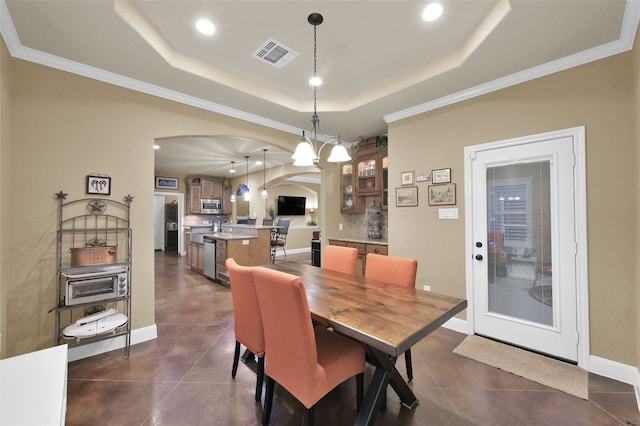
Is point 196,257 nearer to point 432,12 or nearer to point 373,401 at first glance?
point 373,401

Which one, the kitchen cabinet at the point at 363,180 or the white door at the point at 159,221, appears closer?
the kitchen cabinet at the point at 363,180

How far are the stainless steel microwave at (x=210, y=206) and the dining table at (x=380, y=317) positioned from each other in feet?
25.4

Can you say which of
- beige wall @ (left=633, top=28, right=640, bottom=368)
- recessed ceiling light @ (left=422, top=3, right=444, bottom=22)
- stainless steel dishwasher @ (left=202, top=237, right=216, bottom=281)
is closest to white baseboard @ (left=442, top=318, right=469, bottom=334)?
beige wall @ (left=633, top=28, right=640, bottom=368)

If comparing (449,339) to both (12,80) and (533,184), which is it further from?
(12,80)

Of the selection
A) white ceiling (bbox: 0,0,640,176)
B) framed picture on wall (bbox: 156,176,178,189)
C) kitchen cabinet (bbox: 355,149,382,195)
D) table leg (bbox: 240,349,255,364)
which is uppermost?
white ceiling (bbox: 0,0,640,176)

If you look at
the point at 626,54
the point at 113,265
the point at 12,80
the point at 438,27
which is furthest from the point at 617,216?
the point at 12,80

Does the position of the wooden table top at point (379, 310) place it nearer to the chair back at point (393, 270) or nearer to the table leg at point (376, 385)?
the chair back at point (393, 270)

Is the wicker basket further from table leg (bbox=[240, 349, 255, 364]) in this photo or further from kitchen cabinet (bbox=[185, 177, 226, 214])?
kitchen cabinet (bbox=[185, 177, 226, 214])

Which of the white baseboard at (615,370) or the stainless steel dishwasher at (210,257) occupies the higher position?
the stainless steel dishwasher at (210,257)

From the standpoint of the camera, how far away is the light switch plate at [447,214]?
9.88 ft

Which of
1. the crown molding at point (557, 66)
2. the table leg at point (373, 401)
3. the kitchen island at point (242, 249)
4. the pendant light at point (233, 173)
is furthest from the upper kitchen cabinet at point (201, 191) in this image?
the table leg at point (373, 401)

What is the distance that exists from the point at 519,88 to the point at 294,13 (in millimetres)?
2285

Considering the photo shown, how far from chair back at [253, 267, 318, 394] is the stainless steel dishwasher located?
407cm

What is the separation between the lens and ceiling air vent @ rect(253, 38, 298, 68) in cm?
236
